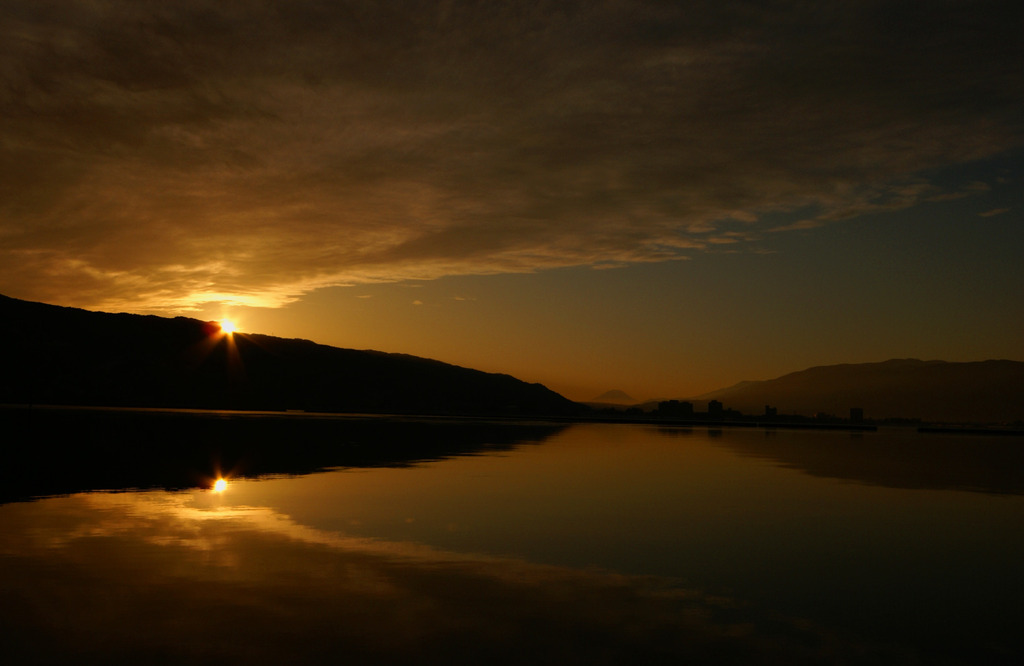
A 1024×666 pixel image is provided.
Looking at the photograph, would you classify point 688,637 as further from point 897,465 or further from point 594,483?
point 897,465

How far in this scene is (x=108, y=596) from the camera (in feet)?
35.5

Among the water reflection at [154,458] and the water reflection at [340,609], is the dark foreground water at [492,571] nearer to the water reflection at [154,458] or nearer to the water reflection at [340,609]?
the water reflection at [340,609]

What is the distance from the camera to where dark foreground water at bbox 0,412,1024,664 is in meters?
9.27

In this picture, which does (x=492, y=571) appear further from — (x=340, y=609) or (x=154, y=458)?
(x=154, y=458)

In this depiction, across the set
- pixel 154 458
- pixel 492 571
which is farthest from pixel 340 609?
pixel 154 458

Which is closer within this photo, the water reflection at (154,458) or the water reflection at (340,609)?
the water reflection at (340,609)

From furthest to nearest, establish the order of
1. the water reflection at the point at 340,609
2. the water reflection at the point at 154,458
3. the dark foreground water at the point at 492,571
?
1. the water reflection at the point at 154,458
2. the dark foreground water at the point at 492,571
3. the water reflection at the point at 340,609

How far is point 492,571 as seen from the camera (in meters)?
13.2

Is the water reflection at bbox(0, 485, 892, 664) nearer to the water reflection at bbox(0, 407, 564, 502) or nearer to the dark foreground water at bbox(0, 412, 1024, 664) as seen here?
the dark foreground water at bbox(0, 412, 1024, 664)

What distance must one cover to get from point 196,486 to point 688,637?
60.5ft

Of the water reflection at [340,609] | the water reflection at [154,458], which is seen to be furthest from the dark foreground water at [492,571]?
the water reflection at [154,458]

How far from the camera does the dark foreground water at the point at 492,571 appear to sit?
30.4 ft

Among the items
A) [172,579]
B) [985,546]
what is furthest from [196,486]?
[985,546]

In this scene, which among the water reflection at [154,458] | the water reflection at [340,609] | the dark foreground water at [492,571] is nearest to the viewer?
the water reflection at [340,609]
